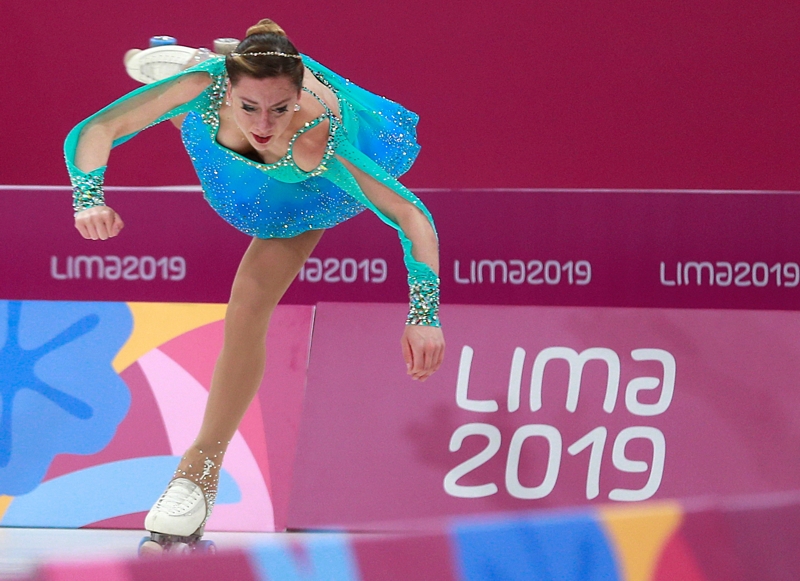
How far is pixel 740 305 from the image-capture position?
10.5ft

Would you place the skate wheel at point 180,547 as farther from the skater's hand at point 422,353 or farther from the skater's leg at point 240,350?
the skater's hand at point 422,353

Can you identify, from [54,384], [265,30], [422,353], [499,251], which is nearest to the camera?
[422,353]

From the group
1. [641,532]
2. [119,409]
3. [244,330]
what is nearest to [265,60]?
[244,330]

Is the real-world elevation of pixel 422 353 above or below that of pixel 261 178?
below

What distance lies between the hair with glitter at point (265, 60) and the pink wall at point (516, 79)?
77.0 inches

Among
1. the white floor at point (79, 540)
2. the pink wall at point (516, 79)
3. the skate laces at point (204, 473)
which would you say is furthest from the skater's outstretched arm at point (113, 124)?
the pink wall at point (516, 79)

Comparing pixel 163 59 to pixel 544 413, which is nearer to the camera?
pixel 163 59

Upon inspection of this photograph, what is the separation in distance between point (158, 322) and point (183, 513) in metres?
0.73

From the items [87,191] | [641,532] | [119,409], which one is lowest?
[641,532]

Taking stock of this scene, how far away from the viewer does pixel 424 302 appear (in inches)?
68.5

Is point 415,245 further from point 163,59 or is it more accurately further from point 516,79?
point 516,79

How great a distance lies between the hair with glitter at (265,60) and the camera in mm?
1725

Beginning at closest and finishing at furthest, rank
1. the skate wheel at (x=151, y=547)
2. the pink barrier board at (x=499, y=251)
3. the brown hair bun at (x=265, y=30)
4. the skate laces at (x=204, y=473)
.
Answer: the brown hair bun at (x=265, y=30) < the skate wheel at (x=151, y=547) < the skate laces at (x=204, y=473) < the pink barrier board at (x=499, y=251)

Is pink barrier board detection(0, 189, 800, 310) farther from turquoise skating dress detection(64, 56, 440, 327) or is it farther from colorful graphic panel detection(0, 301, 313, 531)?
turquoise skating dress detection(64, 56, 440, 327)
